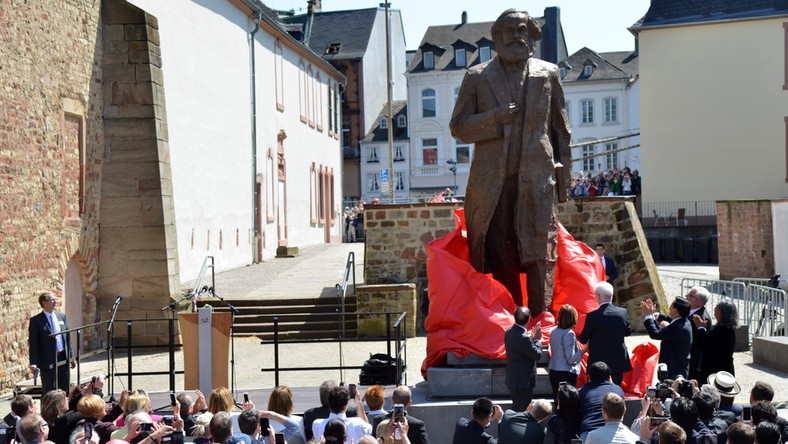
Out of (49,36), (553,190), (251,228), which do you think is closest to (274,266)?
(251,228)

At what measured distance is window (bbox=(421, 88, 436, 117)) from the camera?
63.4m

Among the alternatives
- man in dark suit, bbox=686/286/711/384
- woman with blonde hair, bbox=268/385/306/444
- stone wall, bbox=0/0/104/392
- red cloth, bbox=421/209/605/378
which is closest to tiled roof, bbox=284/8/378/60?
stone wall, bbox=0/0/104/392

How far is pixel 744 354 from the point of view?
51.5 ft

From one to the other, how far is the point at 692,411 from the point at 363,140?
57.5 m

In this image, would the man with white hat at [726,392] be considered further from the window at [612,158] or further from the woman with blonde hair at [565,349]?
the window at [612,158]

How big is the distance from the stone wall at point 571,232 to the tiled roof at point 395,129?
42.1 meters

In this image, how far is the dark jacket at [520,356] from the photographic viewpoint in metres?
8.92

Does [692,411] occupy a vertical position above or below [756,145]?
below

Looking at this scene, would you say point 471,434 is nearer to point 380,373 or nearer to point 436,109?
point 380,373

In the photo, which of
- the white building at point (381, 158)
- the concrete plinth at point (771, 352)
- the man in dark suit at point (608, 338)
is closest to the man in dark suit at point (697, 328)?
the man in dark suit at point (608, 338)

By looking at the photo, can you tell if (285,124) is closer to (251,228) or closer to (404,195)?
(251,228)

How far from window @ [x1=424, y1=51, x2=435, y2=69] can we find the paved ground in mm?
35231

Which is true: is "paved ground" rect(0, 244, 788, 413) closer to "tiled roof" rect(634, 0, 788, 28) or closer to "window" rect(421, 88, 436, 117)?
"tiled roof" rect(634, 0, 788, 28)

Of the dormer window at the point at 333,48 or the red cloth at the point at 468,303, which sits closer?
the red cloth at the point at 468,303
